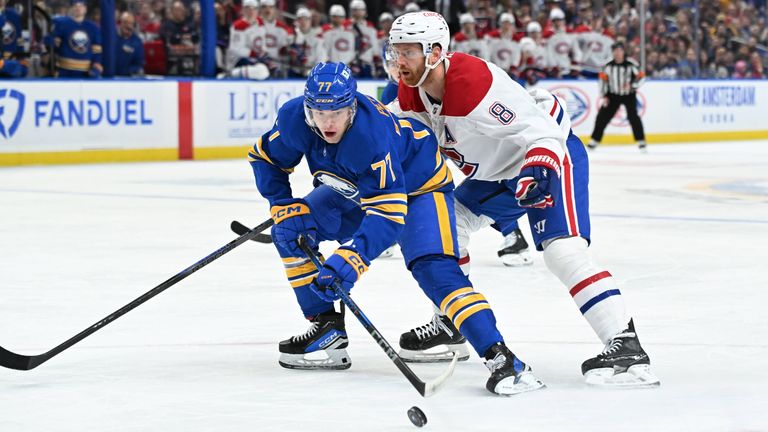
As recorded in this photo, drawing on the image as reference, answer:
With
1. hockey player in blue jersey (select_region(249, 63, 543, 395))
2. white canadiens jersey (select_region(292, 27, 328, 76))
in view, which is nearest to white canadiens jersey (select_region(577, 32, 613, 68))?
white canadiens jersey (select_region(292, 27, 328, 76))

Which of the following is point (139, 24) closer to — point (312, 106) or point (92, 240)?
point (92, 240)

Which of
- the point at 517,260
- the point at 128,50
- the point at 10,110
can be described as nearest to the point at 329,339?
the point at 517,260

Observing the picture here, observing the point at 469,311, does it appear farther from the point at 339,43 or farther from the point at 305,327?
the point at 339,43

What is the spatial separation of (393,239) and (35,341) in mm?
1567

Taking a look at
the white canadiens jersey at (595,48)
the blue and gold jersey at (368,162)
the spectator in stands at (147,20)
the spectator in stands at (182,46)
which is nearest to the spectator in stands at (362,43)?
the spectator in stands at (182,46)

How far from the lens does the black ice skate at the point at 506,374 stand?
144 inches

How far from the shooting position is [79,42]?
13750 millimetres

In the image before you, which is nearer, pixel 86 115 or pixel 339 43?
pixel 86 115

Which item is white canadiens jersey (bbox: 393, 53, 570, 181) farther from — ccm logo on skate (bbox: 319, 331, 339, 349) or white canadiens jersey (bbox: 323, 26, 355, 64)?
white canadiens jersey (bbox: 323, 26, 355, 64)

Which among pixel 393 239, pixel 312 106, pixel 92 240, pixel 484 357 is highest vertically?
pixel 312 106

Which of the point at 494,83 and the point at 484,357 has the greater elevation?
the point at 494,83

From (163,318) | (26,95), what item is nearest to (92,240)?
(163,318)

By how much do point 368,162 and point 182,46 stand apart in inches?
463

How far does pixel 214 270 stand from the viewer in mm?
6309
